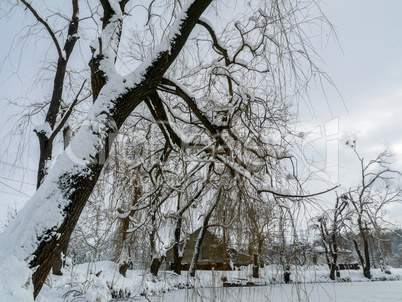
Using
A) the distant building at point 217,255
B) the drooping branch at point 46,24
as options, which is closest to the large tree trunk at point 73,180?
the distant building at point 217,255

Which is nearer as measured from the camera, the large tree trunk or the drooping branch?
the large tree trunk

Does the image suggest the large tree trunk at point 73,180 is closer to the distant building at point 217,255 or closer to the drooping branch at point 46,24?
the distant building at point 217,255

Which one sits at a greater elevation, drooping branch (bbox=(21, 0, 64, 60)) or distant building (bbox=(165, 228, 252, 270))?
drooping branch (bbox=(21, 0, 64, 60))

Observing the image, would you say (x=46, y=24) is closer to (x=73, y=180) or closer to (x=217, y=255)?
(x=73, y=180)

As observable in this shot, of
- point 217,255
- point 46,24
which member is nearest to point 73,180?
point 217,255

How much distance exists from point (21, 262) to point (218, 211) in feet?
3.27

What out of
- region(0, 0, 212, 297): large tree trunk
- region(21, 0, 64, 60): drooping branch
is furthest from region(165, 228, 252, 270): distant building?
region(21, 0, 64, 60): drooping branch

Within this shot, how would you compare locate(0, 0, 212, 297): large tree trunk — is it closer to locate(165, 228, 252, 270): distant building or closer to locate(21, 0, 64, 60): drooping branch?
locate(165, 228, 252, 270): distant building

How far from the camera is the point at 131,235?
7.25 feet

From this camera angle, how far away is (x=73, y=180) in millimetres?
1424

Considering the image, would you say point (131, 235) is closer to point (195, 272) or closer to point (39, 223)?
point (195, 272)

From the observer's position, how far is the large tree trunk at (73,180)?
1.26 meters

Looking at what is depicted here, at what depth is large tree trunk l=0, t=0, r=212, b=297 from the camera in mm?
1260

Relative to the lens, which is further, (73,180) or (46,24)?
(46,24)
